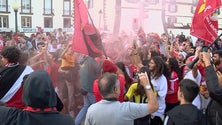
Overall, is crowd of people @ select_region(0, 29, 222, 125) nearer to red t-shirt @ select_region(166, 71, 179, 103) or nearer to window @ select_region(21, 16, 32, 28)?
red t-shirt @ select_region(166, 71, 179, 103)

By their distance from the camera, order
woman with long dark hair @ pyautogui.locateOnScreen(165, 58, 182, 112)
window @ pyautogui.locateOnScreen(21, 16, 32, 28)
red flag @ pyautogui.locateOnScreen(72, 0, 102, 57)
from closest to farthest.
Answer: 1. woman with long dark hair @ pyautogui.locateOnScreen(165, 58, 182, 112)
2. red flag @ pyautogui.locateOnScreen(72, 0, 102, 57)
3. window @ pyautogui.locateOnScreen(21, 16, 32, 28)

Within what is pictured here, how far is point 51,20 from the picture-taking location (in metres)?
50.7

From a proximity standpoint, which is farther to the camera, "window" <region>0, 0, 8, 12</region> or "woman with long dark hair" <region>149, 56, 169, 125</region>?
"window" <region>0, 0, 8, 12</region>

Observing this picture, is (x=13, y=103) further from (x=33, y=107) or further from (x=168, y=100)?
(x=168, y=100)

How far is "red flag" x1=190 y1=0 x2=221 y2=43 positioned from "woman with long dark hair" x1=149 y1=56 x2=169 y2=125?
1.22 m

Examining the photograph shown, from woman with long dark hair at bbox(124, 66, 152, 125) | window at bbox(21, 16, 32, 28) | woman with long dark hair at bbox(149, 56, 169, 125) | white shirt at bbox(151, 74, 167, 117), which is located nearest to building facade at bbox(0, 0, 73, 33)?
window at bbox(21, 16, 32, 28)

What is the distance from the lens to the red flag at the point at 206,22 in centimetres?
609

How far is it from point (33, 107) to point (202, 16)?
4.58 metres

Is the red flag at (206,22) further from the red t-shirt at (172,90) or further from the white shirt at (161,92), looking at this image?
the white shirt at (161,92)

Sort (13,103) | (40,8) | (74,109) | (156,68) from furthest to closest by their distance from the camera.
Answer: (40,8)
(74,109)
(156,68)
(13,103)

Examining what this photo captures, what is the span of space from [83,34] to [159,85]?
163cm

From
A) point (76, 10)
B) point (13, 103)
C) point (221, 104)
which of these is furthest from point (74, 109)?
point (221, 104)

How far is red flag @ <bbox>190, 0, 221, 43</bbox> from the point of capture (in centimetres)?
609

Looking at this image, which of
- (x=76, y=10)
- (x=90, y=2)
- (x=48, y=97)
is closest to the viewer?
(x=48, y=97)
